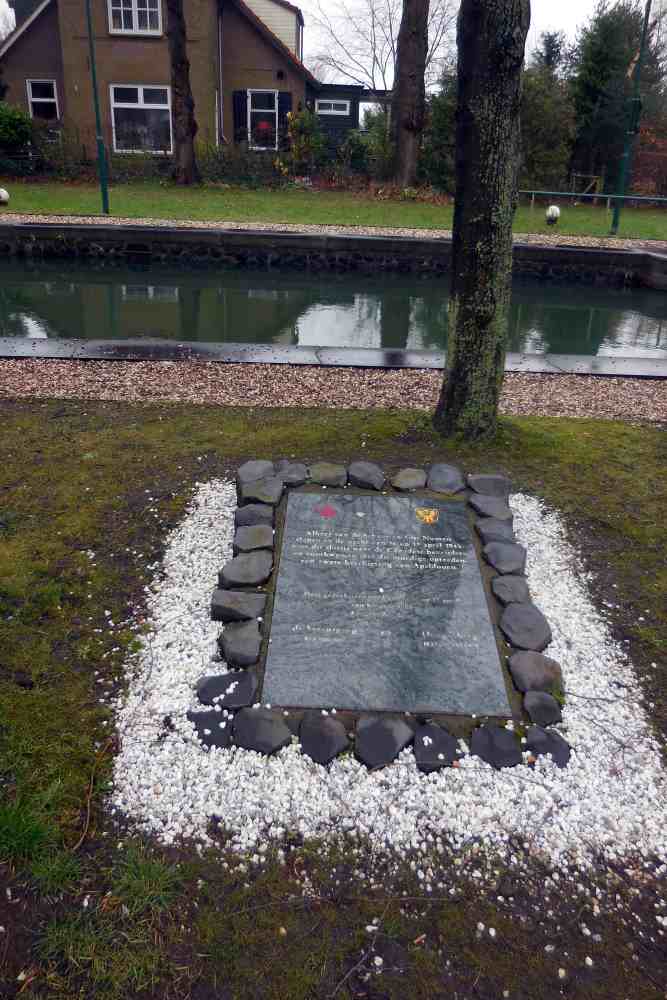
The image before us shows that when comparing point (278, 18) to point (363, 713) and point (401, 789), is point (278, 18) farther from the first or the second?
point (401, 789)

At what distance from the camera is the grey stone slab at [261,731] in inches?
102

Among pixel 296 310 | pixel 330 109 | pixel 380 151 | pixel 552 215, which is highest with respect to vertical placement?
pixel 330 109

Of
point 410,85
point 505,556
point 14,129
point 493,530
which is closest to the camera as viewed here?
point 505,556

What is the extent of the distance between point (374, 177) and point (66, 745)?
23676 mm

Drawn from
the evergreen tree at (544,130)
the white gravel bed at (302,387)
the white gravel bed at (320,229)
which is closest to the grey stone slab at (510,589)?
the white gravel bed at (302,387)

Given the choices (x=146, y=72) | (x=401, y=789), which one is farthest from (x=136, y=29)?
(x=401, y=789)

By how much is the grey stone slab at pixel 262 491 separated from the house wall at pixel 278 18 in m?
30.7

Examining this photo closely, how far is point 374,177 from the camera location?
23.4m

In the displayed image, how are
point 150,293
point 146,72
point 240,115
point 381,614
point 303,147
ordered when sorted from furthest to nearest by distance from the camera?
point 240,115, point 146,72, point 303,147, point 150,293, point 381,614

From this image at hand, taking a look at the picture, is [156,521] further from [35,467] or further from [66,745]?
[66,745]

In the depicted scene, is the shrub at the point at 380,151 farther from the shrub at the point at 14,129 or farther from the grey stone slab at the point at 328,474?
the grey stone slab at the point at 328,474

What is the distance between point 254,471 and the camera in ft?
13.4

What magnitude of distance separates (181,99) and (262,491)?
1999cm

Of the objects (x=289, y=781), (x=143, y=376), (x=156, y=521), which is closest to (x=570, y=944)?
(x=289, y=781)
